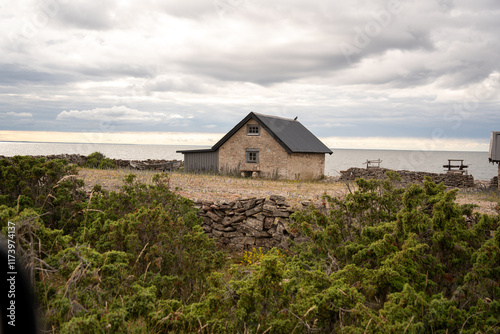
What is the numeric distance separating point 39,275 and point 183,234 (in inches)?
113

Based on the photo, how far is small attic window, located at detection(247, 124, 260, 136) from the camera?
1135 inches

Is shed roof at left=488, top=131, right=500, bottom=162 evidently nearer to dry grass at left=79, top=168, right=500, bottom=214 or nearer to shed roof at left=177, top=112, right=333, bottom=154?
dry grass at left=79, top=168, right=500, bottom=214

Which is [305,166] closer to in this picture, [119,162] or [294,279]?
[119,162]

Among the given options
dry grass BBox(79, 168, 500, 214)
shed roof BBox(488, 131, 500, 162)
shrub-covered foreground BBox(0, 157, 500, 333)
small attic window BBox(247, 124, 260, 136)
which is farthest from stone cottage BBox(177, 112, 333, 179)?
shrub-covered foreground BBox(0, 157, 500, 333)

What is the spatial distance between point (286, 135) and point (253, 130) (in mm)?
2693

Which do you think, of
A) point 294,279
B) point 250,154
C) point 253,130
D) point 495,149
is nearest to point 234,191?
point 294,279

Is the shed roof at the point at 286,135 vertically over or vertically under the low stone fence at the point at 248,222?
over

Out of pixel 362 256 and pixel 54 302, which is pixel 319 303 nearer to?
pixel 362 256

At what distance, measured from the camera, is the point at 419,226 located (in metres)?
4.74

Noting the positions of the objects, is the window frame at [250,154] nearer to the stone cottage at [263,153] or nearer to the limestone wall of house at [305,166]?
the stone cottage at [263,153]

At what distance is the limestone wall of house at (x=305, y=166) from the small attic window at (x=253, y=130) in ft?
11.2

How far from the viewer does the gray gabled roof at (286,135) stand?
1091 inches

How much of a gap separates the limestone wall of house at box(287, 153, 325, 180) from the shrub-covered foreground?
21217 millimetres

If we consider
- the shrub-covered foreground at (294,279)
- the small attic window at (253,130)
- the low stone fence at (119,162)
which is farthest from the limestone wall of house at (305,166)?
the shrub-covered foreground at (294,279)
